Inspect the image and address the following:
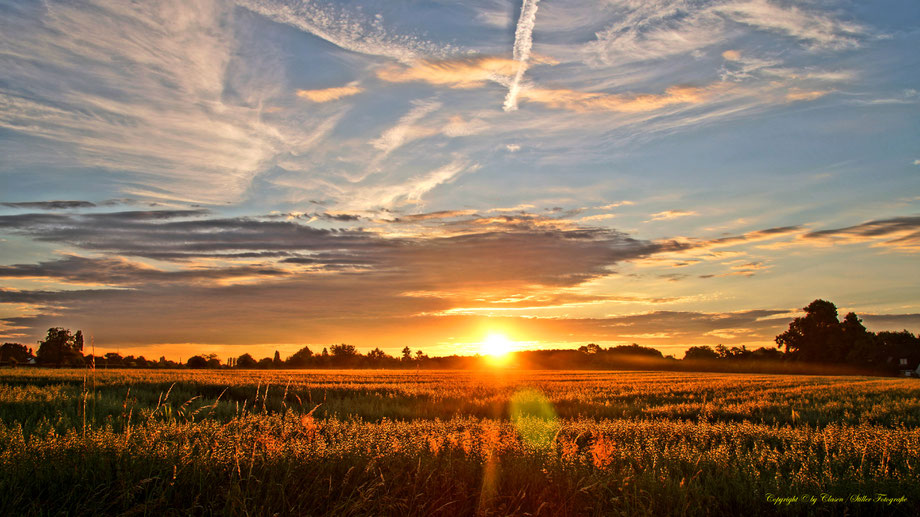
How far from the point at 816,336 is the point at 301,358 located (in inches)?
3415

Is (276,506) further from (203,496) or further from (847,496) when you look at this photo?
(847,496)

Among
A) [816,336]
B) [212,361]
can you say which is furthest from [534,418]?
[816,336]

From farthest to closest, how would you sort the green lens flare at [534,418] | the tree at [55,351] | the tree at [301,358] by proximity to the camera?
1. the tree at [301,358]
2. the tree at [55,351]
3. the green lens flare at [534,418]

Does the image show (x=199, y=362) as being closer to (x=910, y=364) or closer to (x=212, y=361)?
(x=212, y=361)

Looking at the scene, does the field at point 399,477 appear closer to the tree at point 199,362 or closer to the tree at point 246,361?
the tree at point 199,362

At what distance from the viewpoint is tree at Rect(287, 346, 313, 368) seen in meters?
82.4

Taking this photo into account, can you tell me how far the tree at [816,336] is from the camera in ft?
294

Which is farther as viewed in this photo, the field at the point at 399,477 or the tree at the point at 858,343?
the tree at the point at 858,343

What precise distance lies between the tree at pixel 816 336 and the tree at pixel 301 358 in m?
83.4

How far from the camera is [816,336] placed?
303 ft

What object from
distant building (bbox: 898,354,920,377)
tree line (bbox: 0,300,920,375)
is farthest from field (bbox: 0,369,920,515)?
distant building (bbox: 898,354,920,377)

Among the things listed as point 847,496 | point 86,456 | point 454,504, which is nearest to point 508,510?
point 454,504

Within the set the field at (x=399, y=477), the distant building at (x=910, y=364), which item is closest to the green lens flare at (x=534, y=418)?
the field at (x=399, y=477)

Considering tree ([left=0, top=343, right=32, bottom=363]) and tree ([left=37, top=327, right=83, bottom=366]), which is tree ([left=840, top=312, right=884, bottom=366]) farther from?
tree ([left=0, top=343, right=32, bottom=363])
